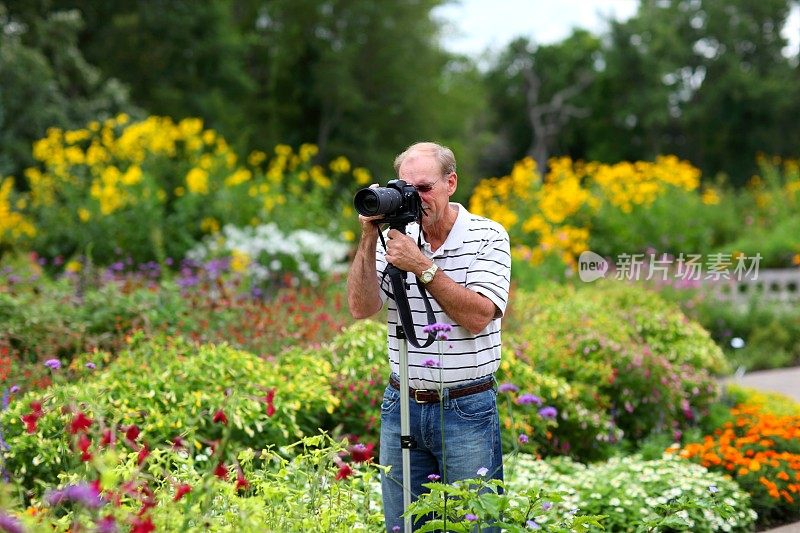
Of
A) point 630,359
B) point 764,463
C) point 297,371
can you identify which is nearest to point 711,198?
point 630,359

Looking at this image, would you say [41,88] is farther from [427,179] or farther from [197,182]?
[427,179]

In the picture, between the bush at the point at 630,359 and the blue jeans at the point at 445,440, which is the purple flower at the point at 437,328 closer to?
the blue jeans at the point at 445,440

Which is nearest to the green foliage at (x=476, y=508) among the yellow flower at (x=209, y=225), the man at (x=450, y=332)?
the man at (x=450, y=332)

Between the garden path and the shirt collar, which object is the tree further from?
the shirt collar

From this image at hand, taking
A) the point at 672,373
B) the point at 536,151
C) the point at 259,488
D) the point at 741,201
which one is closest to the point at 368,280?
the point at 259,488

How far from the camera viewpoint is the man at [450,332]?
2559 millimetres

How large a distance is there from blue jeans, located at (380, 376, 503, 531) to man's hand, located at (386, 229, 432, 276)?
16.6 inches

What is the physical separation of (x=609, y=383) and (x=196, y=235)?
517 centimetres

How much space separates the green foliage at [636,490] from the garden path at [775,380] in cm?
305

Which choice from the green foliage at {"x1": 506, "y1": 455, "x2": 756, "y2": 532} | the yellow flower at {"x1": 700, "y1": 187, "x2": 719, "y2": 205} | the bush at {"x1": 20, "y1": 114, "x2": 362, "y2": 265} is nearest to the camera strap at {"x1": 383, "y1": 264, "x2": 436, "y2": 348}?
the green foliage at {"x1": 506, "y1": 455, "x2": 756, "y2": 532}

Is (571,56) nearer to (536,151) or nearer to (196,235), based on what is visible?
(536,151)

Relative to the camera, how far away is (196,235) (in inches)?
352

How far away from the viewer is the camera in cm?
236

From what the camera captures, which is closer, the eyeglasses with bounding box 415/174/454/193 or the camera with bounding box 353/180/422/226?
the camera with bounding box 353/180/422/226
